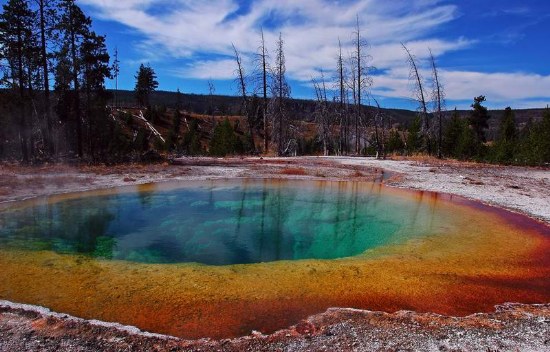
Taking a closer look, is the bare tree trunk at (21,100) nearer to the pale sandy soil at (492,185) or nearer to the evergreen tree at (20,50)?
the evergreen tree at (20,50)

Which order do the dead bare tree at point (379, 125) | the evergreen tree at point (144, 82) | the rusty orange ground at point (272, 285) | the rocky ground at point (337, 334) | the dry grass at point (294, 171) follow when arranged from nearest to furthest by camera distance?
1. the rocky ground at point (337, 334)
2. the rusty orange ground at point (272, 285)
3. the dry grass at point (294, 171)
4. the dead bare tree at point (379, 125)
5. the evergreen tree at point (144, 82)

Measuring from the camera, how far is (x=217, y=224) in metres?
9.88

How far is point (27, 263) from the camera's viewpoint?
662 centimetres

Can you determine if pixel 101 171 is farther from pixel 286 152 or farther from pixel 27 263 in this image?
pixel 286 152

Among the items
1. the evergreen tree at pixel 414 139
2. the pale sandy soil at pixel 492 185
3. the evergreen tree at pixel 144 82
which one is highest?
the evergreen tree at pixel 144 82

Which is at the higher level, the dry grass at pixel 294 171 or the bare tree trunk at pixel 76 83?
the bare tree trunk at pixel 76 83

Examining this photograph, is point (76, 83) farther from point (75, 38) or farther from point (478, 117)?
point (478, 117)

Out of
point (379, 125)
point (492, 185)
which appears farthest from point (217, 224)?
point (379, 125)

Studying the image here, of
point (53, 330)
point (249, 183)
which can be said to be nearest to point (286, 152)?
point (249, 183)

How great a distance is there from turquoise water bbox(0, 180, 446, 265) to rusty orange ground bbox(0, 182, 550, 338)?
79cm

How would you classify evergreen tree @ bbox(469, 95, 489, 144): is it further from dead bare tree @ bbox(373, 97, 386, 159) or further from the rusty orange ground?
the rusty orange ground

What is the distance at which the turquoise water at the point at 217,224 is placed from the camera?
306 inches

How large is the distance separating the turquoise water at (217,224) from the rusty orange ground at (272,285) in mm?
786

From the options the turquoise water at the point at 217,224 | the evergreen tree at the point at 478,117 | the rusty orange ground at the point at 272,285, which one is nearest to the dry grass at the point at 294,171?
the turquoise water at the point at 217,224
